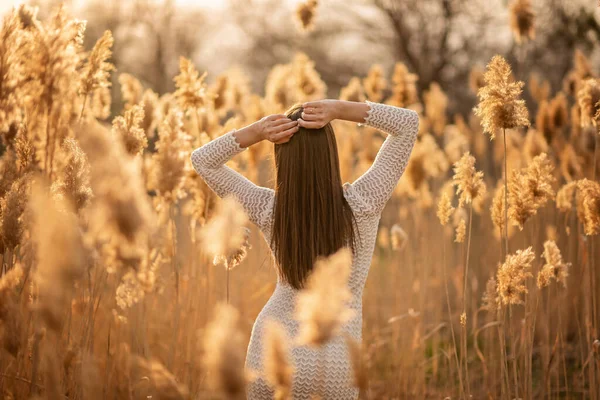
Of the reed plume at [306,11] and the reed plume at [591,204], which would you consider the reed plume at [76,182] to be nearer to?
the reed plume at [591,204]

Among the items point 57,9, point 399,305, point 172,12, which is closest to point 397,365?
point 399,305

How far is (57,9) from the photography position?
218 centimetres

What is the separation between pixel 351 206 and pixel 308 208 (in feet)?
0.53

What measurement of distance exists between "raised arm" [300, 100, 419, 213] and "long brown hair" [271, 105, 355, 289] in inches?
2.9

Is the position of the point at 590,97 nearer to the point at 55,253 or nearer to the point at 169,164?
the point at 169,164

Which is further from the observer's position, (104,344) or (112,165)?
(104,344)

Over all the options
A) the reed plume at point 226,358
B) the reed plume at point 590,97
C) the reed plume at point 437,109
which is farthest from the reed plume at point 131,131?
the reed plume at point 437,109

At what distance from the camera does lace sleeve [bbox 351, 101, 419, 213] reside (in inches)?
92.0

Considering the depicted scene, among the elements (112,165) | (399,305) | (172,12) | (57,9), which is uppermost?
(172,12)

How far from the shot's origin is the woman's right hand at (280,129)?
2316mm

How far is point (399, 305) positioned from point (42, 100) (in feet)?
10.0

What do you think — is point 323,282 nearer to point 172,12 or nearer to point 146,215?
point 146,215

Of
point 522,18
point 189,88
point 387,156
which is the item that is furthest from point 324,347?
point 522,18

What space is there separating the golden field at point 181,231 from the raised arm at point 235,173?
0.14m
